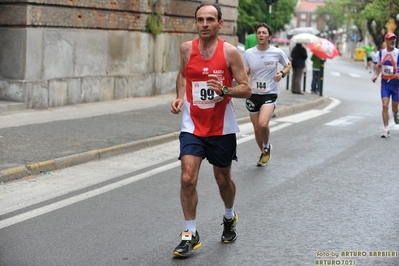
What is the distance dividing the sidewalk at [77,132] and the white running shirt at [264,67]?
7.33ft

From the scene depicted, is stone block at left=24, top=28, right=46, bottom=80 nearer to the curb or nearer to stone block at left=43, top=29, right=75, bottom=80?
stone block at left=43, top=29, right=75, bottom=80

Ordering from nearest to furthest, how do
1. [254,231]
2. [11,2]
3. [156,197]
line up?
[254,231] < [156,197] < [11,2]

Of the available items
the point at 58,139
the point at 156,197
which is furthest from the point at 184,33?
the point at 156,197

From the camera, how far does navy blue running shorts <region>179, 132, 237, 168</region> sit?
21.3 feet

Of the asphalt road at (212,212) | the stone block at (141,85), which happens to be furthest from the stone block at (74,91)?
the asphalt road at (212,212)

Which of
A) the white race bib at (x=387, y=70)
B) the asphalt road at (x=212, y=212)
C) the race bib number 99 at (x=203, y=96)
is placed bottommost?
the asphalt road at (x=212, y=212)

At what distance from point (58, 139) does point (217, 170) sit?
5.92 meters

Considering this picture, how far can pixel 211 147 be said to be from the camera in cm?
658

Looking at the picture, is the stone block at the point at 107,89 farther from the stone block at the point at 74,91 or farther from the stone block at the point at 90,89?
the stone block at the point at 74,91

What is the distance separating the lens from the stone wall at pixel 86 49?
16.2 meters

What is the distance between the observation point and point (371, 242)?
6891mm

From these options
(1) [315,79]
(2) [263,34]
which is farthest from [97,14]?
(1) [315,79]

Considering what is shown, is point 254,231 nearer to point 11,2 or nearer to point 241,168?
point 241,168

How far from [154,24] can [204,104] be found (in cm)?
1502
